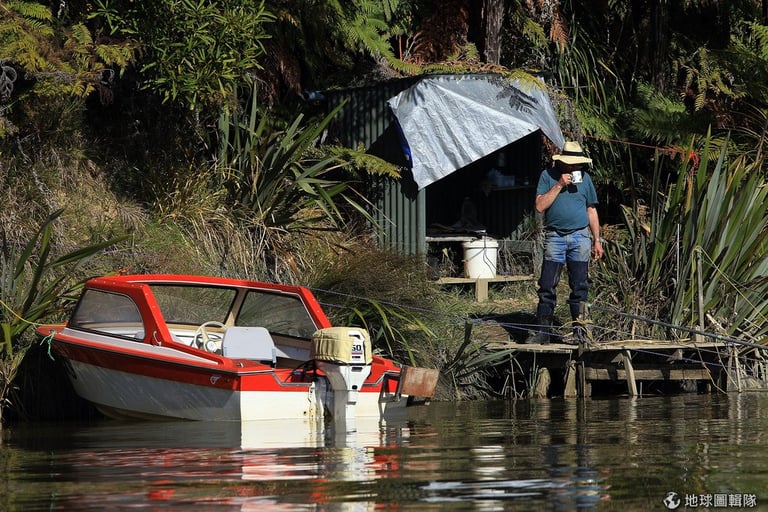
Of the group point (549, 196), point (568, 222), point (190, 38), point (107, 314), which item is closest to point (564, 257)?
point (568, 222)

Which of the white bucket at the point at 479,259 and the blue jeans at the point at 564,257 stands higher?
the white bucket at the point at 479,259

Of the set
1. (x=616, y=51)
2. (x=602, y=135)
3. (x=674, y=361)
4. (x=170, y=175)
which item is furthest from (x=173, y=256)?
(x=616, y=51)

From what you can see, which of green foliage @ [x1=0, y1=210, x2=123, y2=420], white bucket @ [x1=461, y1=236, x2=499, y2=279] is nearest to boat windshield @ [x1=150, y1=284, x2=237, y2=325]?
green foliage @ [x1=0, y1=210, x2=123, y2=420]

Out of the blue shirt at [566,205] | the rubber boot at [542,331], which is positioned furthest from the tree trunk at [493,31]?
the rubber boot at [542,331]

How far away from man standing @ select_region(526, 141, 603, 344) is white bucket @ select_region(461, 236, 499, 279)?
363 cm

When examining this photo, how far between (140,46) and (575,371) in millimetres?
5957

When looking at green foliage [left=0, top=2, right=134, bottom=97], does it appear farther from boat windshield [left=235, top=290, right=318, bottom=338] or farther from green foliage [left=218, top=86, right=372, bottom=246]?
boat windshield [left=235, top=290, right=318, bottom=338]

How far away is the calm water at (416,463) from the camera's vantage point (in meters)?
7.45

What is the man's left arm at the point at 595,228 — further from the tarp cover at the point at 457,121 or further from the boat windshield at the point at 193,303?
the boat windshield at the point at 193,303

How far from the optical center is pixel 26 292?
1336cm

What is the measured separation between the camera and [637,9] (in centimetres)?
2098

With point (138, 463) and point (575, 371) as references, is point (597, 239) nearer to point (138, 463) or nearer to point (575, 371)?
point (575, 371)

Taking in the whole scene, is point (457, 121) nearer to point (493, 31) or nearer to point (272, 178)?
point (493, 31)

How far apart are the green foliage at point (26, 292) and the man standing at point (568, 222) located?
457 centimetres
